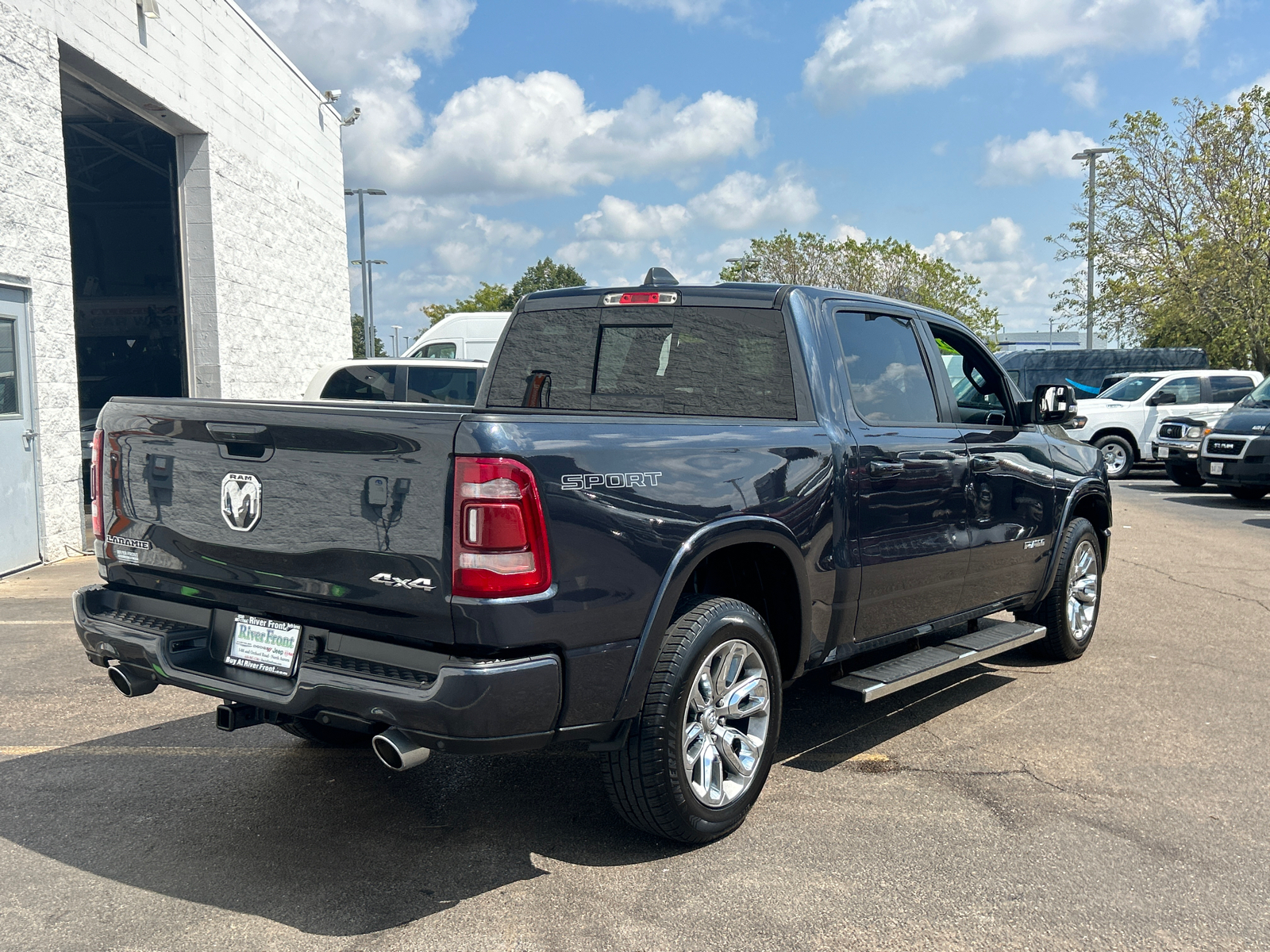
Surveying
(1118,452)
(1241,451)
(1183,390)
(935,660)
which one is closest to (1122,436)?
(1118,452)

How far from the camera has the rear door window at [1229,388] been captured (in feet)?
64.5

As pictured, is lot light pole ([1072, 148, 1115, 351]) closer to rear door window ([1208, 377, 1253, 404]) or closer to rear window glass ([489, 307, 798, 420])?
rear door window ([1208, 377, 1253, 404])

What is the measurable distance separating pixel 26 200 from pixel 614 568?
28.9 feet

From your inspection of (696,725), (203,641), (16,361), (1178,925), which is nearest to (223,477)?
(203,641)

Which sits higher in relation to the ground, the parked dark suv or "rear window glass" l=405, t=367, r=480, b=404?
"rear window glass" l=405, t=367, r=480, b=404

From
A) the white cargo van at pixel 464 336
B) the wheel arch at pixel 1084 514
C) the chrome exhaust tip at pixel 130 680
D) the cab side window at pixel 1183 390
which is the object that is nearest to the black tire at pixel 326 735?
the chrome exhaust tip at pixel 130 680

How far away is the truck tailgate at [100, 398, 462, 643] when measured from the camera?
3.09m

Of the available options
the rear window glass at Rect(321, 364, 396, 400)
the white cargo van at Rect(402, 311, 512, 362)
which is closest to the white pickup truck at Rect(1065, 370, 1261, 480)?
the white cargo van at Rect(402, 311, 512, 362)

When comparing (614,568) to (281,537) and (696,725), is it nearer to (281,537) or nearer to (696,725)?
(696,725)

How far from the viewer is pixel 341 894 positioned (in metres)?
3.38

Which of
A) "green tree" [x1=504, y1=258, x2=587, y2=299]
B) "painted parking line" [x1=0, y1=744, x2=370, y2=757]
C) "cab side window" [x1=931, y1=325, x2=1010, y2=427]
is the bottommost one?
"painted parking line" [x1=0, y1=744, x2=370, y2=757]

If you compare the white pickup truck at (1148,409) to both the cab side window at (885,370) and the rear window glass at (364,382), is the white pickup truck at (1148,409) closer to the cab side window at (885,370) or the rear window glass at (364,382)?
the rear window glass at (364,382)

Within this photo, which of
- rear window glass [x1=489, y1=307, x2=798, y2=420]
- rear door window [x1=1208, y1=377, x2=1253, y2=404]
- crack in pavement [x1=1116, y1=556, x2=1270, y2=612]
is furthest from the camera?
rear door window [x1=1208, y1=377, x2=1253, y2=404]

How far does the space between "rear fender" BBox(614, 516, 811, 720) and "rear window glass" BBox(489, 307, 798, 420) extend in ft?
2.00
